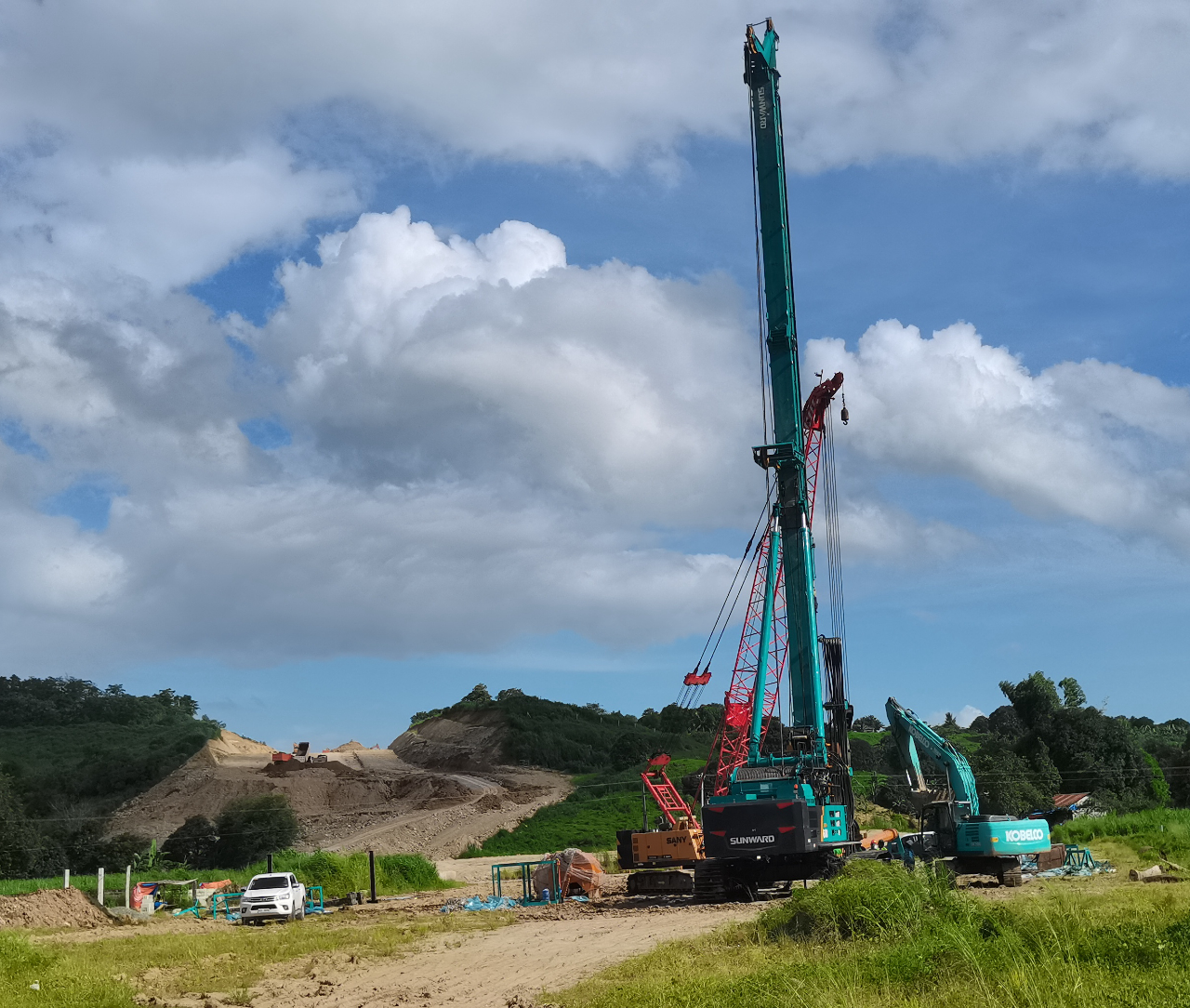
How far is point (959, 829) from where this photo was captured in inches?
1168

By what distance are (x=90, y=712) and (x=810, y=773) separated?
134 metres

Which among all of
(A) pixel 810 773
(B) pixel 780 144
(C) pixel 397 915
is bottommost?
(C) pixel 397 915

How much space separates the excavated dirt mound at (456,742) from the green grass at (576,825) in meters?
22.3

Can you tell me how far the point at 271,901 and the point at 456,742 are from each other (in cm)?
8020

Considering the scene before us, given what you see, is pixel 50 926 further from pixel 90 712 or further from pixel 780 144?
pixel 90 712

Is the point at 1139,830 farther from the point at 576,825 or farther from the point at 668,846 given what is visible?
the point at 576,825

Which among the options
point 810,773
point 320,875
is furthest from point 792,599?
point 320,875

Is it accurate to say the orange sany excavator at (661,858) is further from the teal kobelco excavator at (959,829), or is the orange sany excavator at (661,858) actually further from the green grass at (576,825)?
the green grass at (576,825)

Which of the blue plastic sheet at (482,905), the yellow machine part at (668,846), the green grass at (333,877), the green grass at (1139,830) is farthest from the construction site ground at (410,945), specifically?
the green grass at (1139,830)

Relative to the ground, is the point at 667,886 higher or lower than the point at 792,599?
lower

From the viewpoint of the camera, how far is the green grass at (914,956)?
12.1m

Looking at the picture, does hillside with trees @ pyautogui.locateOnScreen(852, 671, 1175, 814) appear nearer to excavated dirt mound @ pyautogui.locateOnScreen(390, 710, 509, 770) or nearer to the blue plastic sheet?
the blue plastic sheet

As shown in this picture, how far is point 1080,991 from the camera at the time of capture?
11.4m

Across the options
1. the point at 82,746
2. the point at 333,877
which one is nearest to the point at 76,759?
the point at 82,746
